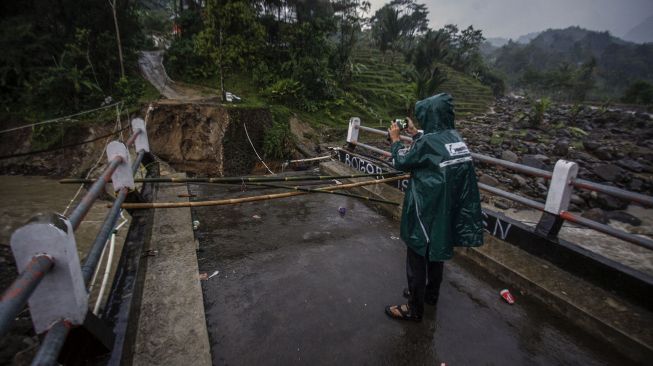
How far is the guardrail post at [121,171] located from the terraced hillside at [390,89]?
2105 centimetres

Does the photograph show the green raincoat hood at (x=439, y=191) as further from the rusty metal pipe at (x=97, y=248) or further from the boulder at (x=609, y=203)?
the boulder at (x=609, y=203)

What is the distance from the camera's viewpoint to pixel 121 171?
3.11m

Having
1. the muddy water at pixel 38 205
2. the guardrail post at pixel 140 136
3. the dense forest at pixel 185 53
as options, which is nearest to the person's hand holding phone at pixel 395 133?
the guardrail post at pixel 140 136

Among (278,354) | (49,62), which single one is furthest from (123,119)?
(278,354)

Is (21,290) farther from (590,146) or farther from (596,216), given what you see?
(590,146)

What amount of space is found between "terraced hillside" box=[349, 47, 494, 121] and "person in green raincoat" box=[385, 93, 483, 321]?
834 inches

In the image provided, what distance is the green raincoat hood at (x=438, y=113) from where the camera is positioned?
240cm

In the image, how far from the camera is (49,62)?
15078 mm

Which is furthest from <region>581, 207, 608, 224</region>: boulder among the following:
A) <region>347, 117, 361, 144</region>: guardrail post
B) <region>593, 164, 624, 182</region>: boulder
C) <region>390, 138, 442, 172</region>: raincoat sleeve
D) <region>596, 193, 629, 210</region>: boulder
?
<region>390, 138, 442, 172</region>: raincoat sleeve

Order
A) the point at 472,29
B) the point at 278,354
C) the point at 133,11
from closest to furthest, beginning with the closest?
the point at 278,354, the point at 133,11, the point at 472,29

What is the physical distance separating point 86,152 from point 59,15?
7.89m

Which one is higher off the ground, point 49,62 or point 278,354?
point 49,62

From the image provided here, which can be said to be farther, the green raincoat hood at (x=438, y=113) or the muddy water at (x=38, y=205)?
the muddy water at (x=38, y=205)

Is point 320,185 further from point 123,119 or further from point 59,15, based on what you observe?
point 59,15
